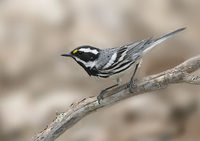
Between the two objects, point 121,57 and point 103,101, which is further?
point 121,57

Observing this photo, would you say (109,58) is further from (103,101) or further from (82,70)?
(82,70)

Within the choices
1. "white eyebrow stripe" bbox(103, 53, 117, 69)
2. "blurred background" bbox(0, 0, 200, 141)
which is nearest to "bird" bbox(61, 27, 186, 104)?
"white eyebrow stripe" bbox(103, 53, 117, 69)

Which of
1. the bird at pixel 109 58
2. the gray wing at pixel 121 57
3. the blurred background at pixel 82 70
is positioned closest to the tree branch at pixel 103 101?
the bird at pixel 109 58

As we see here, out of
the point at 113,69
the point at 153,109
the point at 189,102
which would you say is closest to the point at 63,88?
the point at 153,109

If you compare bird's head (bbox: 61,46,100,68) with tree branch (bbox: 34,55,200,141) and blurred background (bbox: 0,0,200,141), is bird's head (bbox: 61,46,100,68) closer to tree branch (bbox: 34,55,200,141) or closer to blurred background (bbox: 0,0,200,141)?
tree branch (bbox: 34,55,200,141)

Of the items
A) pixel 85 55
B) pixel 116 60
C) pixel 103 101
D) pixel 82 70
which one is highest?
pixel 85 55

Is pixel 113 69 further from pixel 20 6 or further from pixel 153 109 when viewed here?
pixel 20 6

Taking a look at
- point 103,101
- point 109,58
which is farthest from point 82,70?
point 103,101

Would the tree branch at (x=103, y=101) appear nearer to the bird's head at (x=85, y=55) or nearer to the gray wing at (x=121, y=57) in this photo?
the gray wing at (x=121, y=57)
